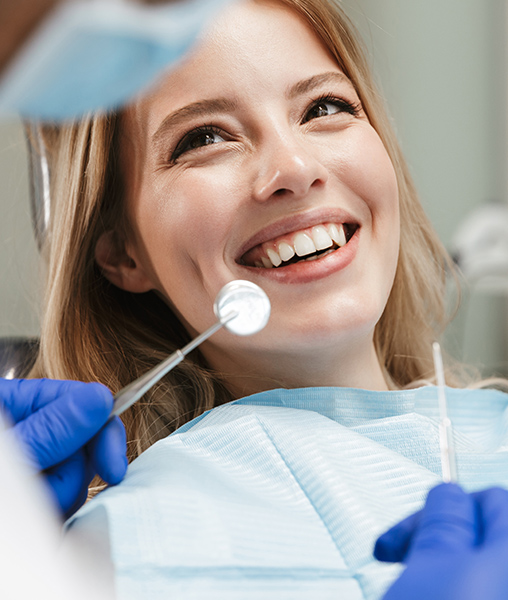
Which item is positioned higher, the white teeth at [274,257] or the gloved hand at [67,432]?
the white teeth at [274,257]

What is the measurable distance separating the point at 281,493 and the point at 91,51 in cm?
49

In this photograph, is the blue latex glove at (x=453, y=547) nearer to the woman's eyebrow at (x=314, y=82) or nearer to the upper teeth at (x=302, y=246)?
the upper teeth at (x=302, y=246)

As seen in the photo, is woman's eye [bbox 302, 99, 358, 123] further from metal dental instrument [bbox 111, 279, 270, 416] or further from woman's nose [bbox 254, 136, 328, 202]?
metal dental instrument [bbox 111, 279, 270, 416]

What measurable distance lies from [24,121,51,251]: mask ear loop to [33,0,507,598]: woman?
5cm

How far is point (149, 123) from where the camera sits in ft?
3.34

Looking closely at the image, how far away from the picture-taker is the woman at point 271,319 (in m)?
0.66

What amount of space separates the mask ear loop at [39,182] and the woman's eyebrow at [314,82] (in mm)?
425

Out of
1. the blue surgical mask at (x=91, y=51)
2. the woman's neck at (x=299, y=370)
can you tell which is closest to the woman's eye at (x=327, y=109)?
the woman's neck at (x=299, y=370)

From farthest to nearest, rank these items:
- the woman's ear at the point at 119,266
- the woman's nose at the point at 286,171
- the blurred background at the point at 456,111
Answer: the blurred background at the point at 456,111
the woman's ear at the point at 119,266
the woman's nose at the point at 286,171

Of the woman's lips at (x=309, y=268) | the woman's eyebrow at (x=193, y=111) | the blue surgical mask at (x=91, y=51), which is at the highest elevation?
the woman's eyebrow at (x=193, y=111)

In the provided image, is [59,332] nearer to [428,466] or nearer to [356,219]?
[356,219]

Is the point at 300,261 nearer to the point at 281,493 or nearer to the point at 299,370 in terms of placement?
the point at 299,370

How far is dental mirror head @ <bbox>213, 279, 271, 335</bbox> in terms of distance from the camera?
77cm

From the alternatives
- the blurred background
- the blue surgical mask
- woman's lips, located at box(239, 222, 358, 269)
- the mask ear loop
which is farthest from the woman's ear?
the blurred background
